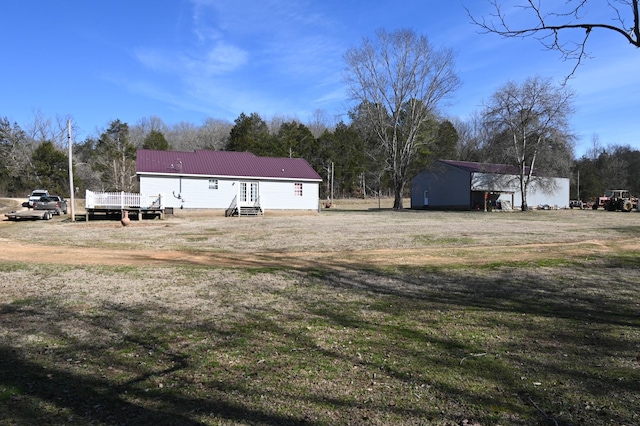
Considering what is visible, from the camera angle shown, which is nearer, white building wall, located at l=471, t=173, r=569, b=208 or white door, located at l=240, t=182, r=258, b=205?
white door, located at l=240, t=182, r=258, b=205

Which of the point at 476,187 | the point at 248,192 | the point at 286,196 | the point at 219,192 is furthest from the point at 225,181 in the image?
the point at 476,187

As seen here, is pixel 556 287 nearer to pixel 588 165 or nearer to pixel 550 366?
pixel 550 366

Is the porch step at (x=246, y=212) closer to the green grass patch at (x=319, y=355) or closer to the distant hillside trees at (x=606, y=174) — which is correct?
the green grass patch at (x=319, y=355)

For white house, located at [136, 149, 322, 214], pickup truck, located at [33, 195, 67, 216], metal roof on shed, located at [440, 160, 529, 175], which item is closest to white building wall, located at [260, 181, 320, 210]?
white house, located at [136, 149, 322, 214]

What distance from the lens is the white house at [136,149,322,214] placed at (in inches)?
1233

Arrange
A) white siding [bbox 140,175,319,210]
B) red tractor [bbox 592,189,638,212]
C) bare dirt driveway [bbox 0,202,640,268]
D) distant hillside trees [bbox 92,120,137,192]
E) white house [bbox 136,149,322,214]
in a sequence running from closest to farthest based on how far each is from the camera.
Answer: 1. bare dirt driveway [bbox 0,202,640,268]
2. white siding [bbox 140,175,319,210]
3. white house [bbox 136,149,322,214]
4. red tractor [bbox 592,189,638,212]
5. distant hillside trees [bbox 92,120,137,192]

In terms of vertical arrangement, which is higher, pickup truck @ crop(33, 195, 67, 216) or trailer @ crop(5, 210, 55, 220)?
pickup truck @ crop(33, 195, 67, 216)

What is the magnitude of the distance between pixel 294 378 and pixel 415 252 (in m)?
9.61

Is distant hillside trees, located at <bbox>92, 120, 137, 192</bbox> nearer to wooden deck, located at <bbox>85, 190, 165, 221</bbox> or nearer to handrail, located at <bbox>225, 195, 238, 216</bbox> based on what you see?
handrail, located at <bbox>225, 195, 238, 216</bbox>

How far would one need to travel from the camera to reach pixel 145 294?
7.12 meters

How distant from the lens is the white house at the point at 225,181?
31.3 metres

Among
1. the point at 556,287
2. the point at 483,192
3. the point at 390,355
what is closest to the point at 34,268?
the point at 390,355

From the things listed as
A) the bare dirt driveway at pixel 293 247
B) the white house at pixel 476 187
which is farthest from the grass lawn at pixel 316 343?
the white house at pixel 476 187

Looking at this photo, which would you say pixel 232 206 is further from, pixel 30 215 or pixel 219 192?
pixel 30 215
